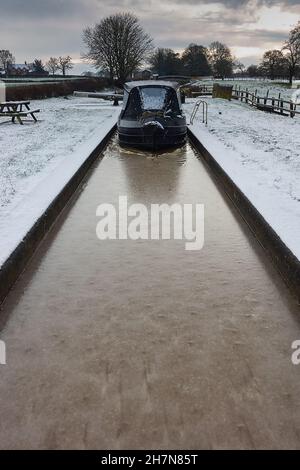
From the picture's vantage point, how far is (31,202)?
652 centimetres

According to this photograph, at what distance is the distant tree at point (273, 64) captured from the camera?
9762 cm

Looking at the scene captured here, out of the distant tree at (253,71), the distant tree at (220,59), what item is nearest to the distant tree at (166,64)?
the distant tree at (220,59)

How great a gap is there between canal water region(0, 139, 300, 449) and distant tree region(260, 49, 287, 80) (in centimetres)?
10052

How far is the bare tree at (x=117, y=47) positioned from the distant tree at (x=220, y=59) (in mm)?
53102

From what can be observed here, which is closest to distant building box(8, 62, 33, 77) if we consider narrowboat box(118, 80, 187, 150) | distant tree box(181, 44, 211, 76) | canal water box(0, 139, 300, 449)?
distant tree box(181, 44, 211, 76)

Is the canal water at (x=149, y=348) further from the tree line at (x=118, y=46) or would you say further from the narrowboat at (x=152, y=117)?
the tree line at (x=118, y=46)

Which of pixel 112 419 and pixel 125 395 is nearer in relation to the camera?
pixel 112 419

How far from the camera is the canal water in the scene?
110 inches

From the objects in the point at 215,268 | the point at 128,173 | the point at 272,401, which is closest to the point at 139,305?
the point at 215,268

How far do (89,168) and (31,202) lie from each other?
13.8 ft

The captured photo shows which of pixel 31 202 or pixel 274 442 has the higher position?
pixel 31 202
